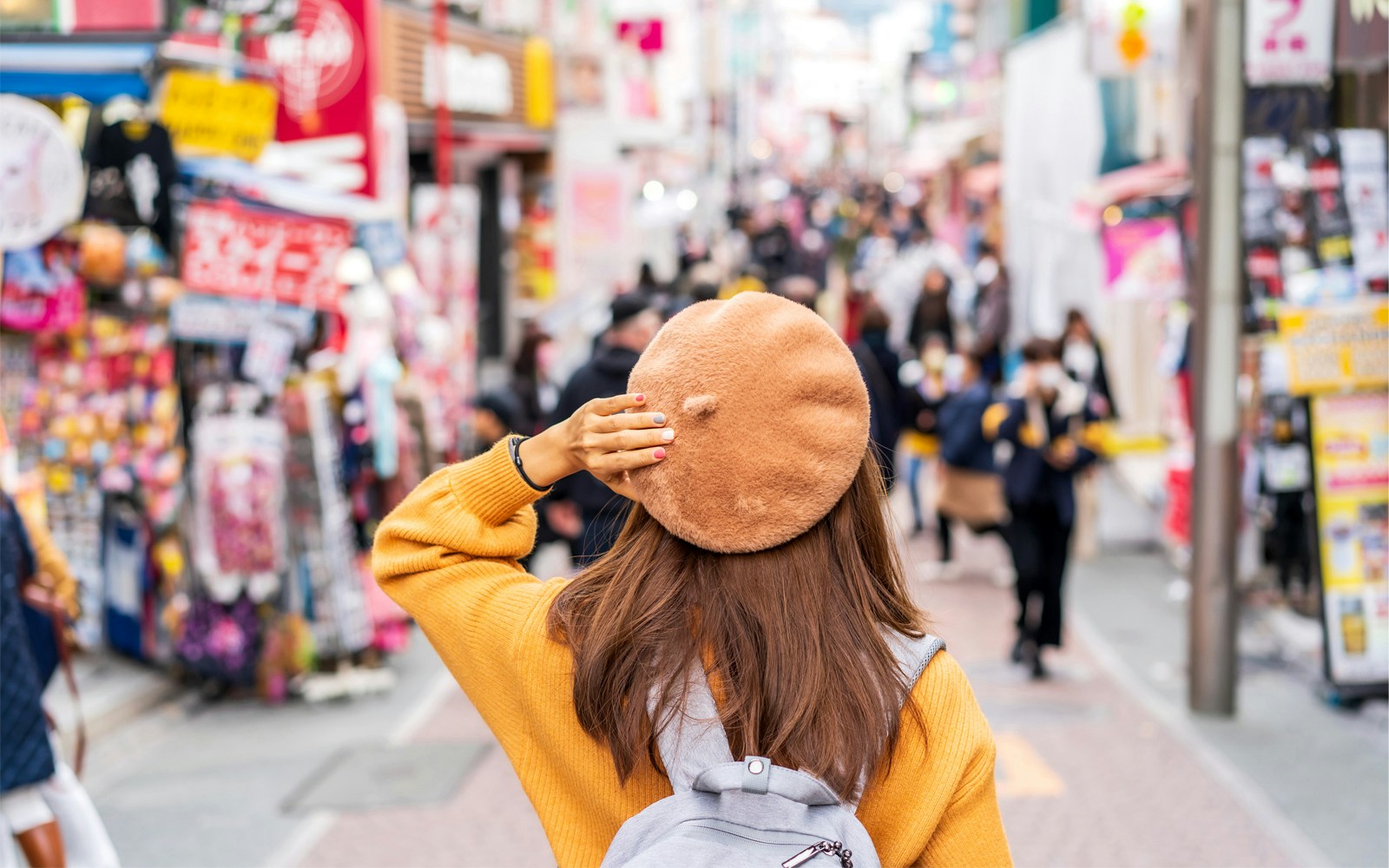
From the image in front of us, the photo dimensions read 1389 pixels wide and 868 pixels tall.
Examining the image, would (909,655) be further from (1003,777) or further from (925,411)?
(925,411)

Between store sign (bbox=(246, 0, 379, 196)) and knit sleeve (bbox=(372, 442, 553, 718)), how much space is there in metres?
7.41

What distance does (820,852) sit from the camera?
70.0 inches

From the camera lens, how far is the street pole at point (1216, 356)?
7.45 meters

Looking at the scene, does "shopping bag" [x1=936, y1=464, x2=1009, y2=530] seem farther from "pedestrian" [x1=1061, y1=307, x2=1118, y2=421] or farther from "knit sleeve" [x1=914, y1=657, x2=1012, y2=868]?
"knit sleeve" [x1=914, y1=657, x2=1012, y2=868]

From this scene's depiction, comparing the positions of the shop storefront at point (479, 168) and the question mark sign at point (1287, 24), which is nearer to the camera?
the question mark sign at point (1287, 24)

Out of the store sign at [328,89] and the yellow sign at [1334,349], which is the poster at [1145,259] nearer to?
the yellow sign at [1334,349]

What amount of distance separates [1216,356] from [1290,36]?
1.60 meters

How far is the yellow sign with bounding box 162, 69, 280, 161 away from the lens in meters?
7.66

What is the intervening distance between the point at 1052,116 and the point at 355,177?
12.0m

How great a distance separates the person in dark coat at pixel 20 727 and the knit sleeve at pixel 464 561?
2668 millimetres

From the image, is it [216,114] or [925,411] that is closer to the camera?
[216,114]

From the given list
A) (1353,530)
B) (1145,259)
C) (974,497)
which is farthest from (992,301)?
(1353,530)

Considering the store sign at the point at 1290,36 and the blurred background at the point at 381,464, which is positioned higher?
the store sign at the point at 1290,36

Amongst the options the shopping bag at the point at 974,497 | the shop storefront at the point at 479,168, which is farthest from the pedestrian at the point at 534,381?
the shopping bag at the point at 974,497
